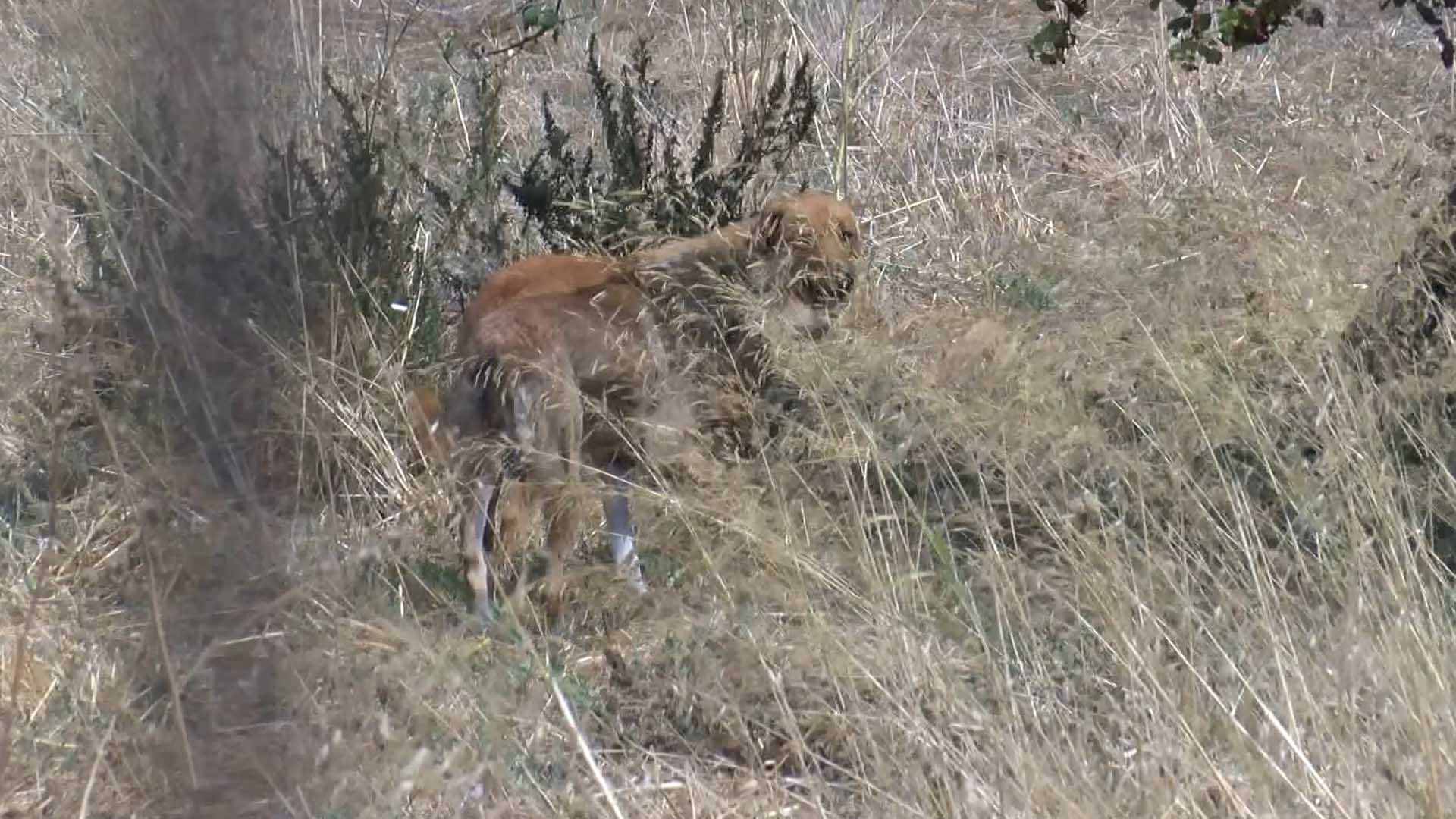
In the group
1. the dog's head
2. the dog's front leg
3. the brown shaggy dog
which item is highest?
the dog's head

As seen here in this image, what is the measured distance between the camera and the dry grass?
2.39 m

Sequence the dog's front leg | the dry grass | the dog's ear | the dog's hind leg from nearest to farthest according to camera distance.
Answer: the dry grass → the dog's hind leg → the dog's front leg → the dog's ear

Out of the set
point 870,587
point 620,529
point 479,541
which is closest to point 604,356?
point 620,529

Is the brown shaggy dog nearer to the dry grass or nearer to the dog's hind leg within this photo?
the dog's hind leg

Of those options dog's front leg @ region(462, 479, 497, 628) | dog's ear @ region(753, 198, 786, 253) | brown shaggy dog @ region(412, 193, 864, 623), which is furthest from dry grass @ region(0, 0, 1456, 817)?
dog's ear @ region(753, 198, 786, 253)

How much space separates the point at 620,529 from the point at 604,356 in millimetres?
518


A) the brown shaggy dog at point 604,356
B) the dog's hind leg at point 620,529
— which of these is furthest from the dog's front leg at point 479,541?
the dog's hind leg at point 620,529

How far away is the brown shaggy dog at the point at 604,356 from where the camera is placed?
4.62 metres

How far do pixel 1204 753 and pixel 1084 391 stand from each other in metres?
1.04

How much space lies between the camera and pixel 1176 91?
29.6 ft

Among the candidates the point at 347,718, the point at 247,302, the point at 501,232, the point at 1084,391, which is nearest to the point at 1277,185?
the point at 501,232

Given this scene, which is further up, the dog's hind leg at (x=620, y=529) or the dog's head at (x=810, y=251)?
the dog's head at (x=810, y=251)

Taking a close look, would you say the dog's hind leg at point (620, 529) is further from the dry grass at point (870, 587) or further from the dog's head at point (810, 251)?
the dog's head at point (810, 251)

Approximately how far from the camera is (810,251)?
199 inches
